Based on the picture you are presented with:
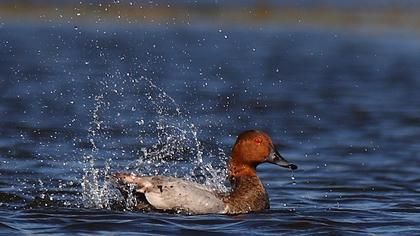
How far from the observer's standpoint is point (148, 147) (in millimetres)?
13578

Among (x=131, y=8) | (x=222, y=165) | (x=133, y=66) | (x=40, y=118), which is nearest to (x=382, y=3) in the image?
(x=131, y=8)

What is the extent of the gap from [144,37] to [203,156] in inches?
496

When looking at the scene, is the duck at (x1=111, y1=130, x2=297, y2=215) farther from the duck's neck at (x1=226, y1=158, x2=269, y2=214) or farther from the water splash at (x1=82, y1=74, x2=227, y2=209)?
the water splash at (x1=82, y1=74, x2=227, y2=209)

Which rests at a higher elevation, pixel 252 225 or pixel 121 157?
pixel 121 157

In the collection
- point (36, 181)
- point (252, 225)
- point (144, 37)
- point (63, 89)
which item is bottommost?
point (252, 225)

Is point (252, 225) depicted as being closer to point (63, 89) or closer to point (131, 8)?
point (63, 89)

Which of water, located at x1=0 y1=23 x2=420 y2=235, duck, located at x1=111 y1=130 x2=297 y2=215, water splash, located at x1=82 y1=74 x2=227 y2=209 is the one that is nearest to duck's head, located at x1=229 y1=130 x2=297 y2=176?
duck, located at x1=111 y1=130 x2=297 y2=215

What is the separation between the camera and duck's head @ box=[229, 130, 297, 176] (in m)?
10.1

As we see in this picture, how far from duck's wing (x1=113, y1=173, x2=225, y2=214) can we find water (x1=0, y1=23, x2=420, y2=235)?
0.15 metres

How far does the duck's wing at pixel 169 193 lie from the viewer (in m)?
9.54

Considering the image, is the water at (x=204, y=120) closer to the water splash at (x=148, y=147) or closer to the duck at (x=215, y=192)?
the water splash at (x=148, y=147)

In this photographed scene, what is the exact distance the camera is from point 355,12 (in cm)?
2838

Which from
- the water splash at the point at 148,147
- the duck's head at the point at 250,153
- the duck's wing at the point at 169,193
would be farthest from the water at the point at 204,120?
the duck's head at the point at 250,153

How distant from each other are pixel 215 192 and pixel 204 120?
5.91 m
